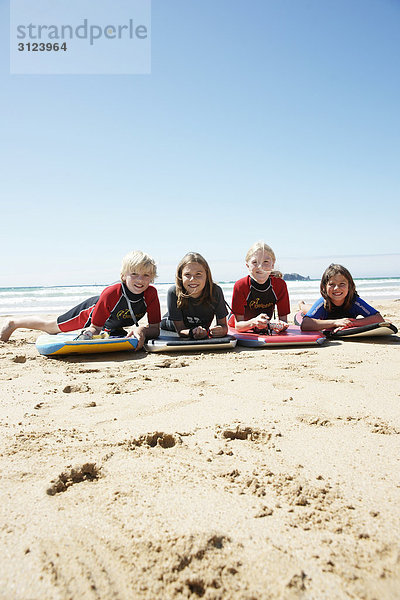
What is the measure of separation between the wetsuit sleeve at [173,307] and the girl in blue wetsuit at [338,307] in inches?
66.7

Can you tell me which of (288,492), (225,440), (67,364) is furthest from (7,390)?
(288,492)

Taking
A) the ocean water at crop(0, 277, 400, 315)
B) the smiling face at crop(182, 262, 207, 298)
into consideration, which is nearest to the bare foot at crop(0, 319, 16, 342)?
the smiling face at crop(182, 262, 207, 298)

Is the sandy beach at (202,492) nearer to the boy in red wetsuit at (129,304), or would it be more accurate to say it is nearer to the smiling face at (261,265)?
the boy in red wetsuit at (129,304)

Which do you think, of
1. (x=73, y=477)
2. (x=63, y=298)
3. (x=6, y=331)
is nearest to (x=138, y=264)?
(x=6, y=331)

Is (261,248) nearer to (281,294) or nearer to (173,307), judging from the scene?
(281,294)

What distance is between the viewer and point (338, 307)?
5.47 m

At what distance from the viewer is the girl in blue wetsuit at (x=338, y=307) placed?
5.05 metres

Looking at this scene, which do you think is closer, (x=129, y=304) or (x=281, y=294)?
(x=129, y=304)

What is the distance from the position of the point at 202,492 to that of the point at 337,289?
4.15 m

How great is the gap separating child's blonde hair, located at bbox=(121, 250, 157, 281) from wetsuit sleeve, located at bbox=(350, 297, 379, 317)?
2.79m

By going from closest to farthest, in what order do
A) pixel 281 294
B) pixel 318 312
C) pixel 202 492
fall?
1. pixel 202 492
2. pixel 281 294
3. pixel 318 312

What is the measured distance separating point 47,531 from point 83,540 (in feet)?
0.46

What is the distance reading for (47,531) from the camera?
131 centimetres

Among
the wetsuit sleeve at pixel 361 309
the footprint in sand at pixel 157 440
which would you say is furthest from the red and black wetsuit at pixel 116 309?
the footprint in sand at pixel 157 440
